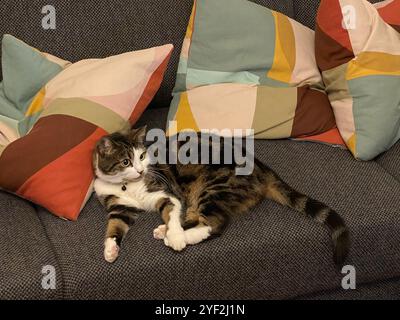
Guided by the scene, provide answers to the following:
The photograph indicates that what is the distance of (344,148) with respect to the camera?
164cm

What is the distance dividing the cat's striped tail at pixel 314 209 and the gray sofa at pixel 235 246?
3 centimetres

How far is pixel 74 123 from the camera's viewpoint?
142 cm

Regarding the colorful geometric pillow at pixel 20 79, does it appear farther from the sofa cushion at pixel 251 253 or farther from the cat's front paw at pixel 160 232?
the cat's front paw at pixel 160 232

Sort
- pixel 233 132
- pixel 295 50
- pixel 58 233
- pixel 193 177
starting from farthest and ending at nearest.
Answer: pixel 295 50 → pixel 233 132 → pixel 193 177 → pixel 58 233

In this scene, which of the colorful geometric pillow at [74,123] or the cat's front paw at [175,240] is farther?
the colorful geometric pillow at [74,123]

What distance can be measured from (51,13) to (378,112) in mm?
1088

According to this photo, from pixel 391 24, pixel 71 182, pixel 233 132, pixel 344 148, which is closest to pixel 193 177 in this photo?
pixel 233 132

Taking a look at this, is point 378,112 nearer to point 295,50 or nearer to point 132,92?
point 295,50

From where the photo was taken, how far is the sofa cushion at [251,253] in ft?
3.93

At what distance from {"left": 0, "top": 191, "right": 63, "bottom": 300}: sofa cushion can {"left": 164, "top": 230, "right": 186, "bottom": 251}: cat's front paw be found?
263 mm

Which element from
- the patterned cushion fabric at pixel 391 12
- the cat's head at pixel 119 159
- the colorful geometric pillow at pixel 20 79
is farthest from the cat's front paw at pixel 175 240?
the patterned cushion fabric at pixel 391 12

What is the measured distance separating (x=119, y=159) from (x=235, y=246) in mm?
410

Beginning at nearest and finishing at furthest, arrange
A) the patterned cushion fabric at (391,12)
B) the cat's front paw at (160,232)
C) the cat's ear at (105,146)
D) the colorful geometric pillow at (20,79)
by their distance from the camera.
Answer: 1. the cat's front paw at (160,232)
2. the cat's ear at (105,146)
3. the colorful geometric pillow at (20,79)
4. the patterned cushion fabric at (391,12)

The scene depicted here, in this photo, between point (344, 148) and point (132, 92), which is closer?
point (132, 92)
